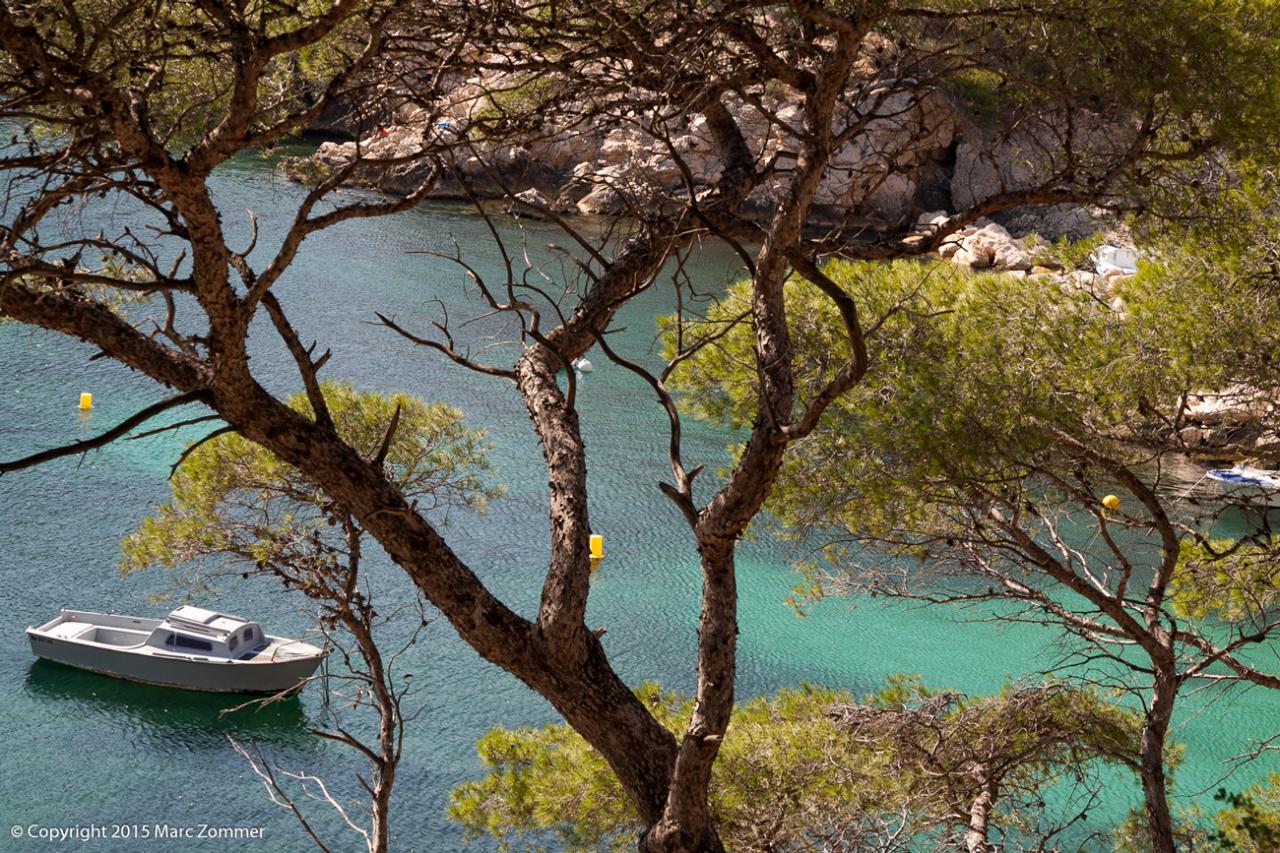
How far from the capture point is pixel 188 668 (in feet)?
26.2

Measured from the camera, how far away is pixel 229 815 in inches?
267

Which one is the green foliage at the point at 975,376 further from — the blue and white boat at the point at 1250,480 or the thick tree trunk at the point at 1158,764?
the thick tree trunk at the point at 1158,764

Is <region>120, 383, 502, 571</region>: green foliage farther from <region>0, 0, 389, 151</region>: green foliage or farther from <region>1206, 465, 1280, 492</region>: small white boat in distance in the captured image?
<region>1206, 465, 1280, 492</region>: small white boat in distance

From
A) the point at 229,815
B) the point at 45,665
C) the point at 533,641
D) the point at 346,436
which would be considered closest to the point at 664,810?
the point at 533,641

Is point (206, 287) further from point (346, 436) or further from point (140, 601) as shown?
point (140, 601)

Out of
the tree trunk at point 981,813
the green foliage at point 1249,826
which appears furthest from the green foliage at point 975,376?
the green foliage at point 1249,826

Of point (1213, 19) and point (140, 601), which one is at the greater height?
point (1213, 19)

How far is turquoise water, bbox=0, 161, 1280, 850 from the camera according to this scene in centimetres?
695

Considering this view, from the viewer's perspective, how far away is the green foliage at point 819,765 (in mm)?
4195

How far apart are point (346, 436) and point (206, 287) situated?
2.99 metres

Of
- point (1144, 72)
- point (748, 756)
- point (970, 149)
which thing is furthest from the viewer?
point (970, 149)
